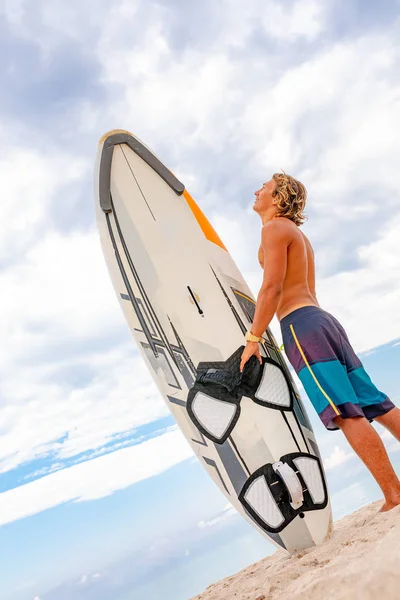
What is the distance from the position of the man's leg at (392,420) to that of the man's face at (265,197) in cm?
138

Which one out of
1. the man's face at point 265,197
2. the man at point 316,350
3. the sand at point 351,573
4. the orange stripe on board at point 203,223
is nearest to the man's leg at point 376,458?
the man at point 316,350

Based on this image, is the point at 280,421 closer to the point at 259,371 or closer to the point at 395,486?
the point at 259,371

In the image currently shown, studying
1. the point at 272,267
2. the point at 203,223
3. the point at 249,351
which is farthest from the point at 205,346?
the point at 203,223

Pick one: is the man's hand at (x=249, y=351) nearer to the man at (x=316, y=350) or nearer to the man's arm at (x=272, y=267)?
the man at (x=316, y=350)

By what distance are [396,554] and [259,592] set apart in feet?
3.78

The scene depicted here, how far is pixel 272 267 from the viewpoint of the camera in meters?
2.99

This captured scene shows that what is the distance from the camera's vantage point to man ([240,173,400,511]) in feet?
9.16

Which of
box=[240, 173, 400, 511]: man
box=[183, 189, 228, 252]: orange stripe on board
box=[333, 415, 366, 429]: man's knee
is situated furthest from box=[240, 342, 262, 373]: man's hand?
box=[183, 189, 228, 252]: orange stripe on board

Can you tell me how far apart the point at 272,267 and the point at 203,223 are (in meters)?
1.11

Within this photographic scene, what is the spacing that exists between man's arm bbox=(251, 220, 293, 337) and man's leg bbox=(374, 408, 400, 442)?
2.74 feet

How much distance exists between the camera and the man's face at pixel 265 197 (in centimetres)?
332

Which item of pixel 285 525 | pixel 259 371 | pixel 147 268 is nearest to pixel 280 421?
pixel 259 371

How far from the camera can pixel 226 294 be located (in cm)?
369

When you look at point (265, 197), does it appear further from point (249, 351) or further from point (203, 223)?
point (249, 351)
